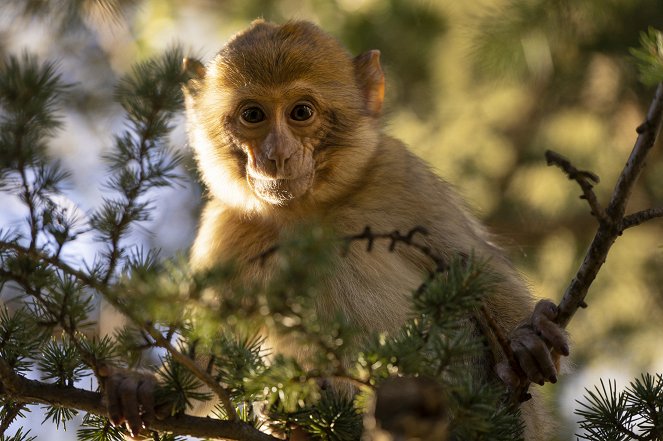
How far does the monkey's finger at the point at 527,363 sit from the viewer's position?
4.30 m

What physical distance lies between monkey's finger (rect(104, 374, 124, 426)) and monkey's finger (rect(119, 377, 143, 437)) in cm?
2

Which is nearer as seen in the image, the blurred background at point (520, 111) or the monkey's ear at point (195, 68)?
the monkey's ear at point (195, 68)

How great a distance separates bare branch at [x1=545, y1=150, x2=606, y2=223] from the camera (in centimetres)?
321

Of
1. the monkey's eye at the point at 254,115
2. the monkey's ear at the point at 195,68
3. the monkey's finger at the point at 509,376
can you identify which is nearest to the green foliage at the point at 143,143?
the monkey's ear at the point at 195,68

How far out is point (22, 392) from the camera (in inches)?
147

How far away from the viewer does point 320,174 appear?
564 cm

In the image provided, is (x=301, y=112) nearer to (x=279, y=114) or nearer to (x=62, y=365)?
(x=279, y=114)

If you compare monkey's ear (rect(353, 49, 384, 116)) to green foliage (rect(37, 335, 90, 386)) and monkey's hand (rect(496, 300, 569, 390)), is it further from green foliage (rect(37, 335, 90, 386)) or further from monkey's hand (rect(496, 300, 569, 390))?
green foliage (rect(37, 335, 90, 386))

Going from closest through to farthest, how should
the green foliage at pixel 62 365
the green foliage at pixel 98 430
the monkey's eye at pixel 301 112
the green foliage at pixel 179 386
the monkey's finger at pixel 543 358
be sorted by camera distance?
1. the green foliage at pixel 179 386
2. the green foliage at pixel 62 365
3. the green foliage at pixel 98 430
4. the monkey's finger at pixel 543 358
5. the monkey's eye at pixel 301 112

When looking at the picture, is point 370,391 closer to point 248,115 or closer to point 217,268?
point 217,268

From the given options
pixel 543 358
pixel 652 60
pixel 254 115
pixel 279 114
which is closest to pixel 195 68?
pixel 254 115

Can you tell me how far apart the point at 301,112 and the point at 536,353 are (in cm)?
222

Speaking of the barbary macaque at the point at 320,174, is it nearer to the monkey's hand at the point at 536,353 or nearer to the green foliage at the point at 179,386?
the monkey's hand at the point at 536,353

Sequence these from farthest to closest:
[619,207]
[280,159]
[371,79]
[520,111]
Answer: [520,111] < [371,79] < [280,159] < [619,207]
